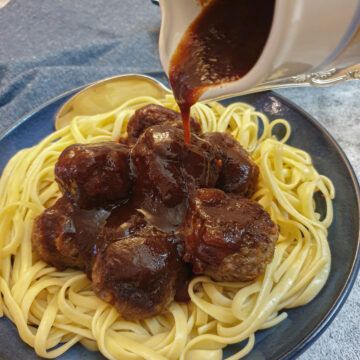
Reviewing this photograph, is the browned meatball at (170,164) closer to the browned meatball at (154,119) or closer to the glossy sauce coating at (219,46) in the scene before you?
the glossy sauce coating at (219,46)

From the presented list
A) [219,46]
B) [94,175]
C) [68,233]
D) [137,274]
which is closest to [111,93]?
[94,175]

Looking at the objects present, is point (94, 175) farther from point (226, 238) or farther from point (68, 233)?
point (226, 238)

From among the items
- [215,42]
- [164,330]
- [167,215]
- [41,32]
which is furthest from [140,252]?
[41,32]

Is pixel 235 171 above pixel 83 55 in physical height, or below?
below

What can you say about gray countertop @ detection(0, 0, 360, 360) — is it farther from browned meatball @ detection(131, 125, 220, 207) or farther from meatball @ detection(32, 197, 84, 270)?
meatball @ detection(32, 197, 84, 270)

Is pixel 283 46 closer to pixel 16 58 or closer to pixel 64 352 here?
pixel 64 352

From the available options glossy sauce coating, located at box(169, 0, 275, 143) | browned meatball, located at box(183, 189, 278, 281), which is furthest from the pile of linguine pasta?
glossy sauce coating, located at box(169, 0, 275, 143)

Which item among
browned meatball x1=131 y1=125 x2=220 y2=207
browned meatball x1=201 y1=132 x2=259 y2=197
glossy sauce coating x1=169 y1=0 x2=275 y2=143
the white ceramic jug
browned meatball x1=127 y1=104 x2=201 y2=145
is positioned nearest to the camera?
the white ceramic jug

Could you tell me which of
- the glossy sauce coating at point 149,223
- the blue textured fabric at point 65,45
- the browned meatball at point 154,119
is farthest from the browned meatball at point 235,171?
the blue textured fabric at point 65,45
